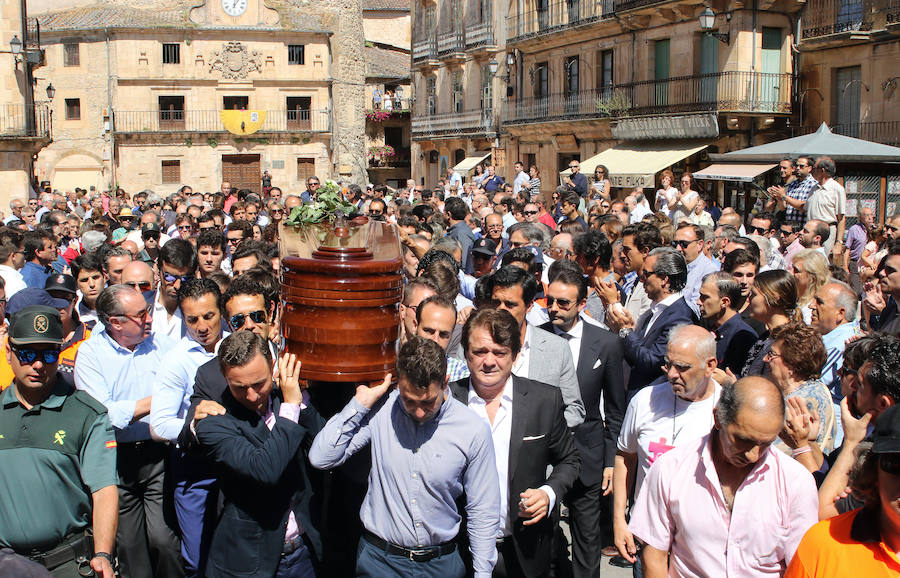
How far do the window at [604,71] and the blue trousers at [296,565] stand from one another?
25.3 meters

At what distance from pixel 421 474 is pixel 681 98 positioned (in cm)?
2217

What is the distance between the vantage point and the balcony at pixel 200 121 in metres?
44.6

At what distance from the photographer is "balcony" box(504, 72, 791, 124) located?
2252 centimetres

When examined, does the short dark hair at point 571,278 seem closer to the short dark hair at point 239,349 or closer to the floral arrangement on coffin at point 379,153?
the short dark hair at point 239,349

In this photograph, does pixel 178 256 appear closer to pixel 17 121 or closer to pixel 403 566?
pixel 403 566

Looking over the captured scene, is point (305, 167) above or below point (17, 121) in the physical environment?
below

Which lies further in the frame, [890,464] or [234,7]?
[234,7]

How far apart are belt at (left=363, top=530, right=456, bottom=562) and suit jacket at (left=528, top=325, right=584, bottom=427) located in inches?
46.3

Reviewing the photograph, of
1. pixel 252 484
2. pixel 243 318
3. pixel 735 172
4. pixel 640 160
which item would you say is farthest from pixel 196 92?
pixel 252 484

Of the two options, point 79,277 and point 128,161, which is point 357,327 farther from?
A: point 128,161

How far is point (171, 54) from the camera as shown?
45062mm

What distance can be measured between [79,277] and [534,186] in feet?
44.8

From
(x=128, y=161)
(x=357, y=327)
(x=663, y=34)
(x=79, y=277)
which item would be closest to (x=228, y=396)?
(x=357, y=327)

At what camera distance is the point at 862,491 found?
9.53ft
